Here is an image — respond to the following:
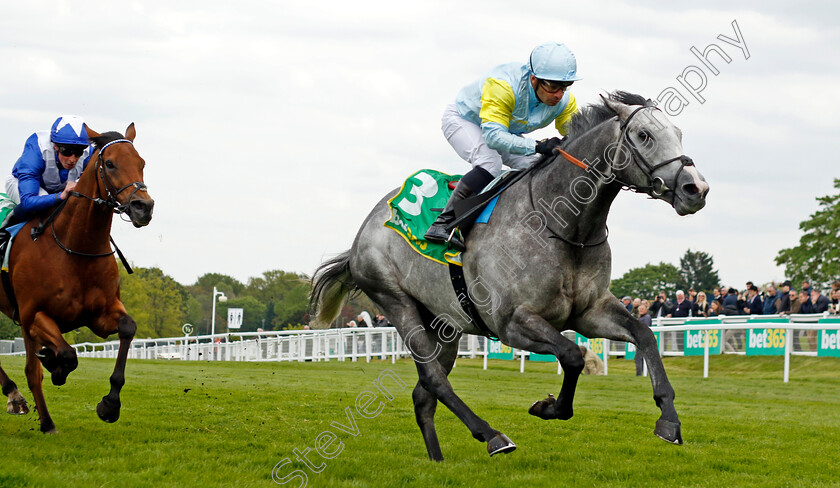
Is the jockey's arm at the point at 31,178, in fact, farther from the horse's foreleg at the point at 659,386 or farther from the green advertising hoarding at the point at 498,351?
the green advertising hoarding at the point at 498,351

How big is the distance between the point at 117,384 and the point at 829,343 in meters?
12.1

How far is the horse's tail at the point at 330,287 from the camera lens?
7.38 meters

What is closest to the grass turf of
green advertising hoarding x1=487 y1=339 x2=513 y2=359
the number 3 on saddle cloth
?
the number 3 on saddle cloth

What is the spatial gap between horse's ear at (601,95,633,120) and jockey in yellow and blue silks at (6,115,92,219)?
12.9ft

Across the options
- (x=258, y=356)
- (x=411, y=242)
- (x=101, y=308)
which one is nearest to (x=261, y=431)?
(x=101, y=308)

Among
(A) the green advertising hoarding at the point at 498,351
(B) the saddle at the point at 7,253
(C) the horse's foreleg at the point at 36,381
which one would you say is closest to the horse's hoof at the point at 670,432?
(C) the horse's foreleg at the point at 36,381

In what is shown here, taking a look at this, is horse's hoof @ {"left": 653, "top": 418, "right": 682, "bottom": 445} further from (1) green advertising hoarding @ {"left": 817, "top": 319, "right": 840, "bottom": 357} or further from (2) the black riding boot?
(1) green advertising hoarding @ {"left": 817, "top": 319, "right": 840, "bottom": 357}

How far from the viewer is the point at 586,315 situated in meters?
5.32

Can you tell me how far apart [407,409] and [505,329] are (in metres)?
3.99

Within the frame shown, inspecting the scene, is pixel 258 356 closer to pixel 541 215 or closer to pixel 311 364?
pixel 311 364

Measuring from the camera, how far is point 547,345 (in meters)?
5.04

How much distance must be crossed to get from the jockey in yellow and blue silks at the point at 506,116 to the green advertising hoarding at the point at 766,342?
9.84 m

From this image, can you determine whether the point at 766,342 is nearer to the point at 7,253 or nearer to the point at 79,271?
the point at 79,271

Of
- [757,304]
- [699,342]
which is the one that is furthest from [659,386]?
[757,304]
